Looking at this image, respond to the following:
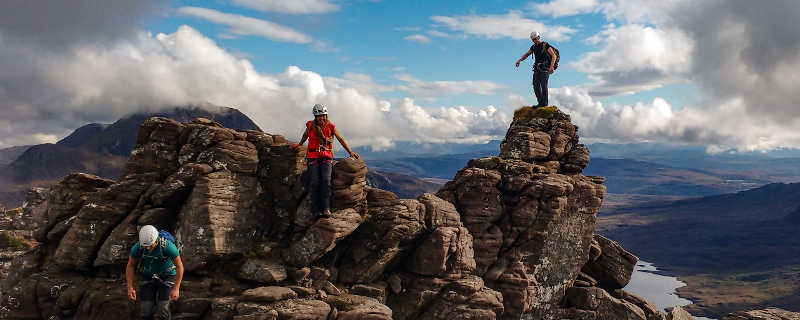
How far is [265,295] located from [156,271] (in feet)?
22.5

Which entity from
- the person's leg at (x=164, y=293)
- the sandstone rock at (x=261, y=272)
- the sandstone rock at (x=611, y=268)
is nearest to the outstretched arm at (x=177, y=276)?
the person's leg at (x=164, y=293)

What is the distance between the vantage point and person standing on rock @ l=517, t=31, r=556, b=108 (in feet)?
156

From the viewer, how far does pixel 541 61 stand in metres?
48.9

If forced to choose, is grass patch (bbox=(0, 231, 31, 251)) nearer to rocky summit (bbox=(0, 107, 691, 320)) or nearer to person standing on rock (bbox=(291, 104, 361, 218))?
rocky summit (bbox=(0, 107, 691, 320))

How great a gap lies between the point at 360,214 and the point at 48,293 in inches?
774

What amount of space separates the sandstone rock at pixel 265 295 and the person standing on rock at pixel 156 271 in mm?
4763

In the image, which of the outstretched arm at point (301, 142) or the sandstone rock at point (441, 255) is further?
the sandstone rock at point (441, 255)

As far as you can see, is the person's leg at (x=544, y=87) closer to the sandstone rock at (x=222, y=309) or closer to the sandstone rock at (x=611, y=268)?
the sandstone rock at (x=611, y=268)

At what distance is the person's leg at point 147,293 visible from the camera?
2284 centimetres

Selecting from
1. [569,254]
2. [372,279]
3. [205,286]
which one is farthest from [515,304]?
[205,286]

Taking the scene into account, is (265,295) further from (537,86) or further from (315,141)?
(537,86)

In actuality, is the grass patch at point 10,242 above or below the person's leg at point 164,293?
below

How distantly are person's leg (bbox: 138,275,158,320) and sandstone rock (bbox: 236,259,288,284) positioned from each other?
6.83m

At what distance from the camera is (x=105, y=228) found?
29859mm
